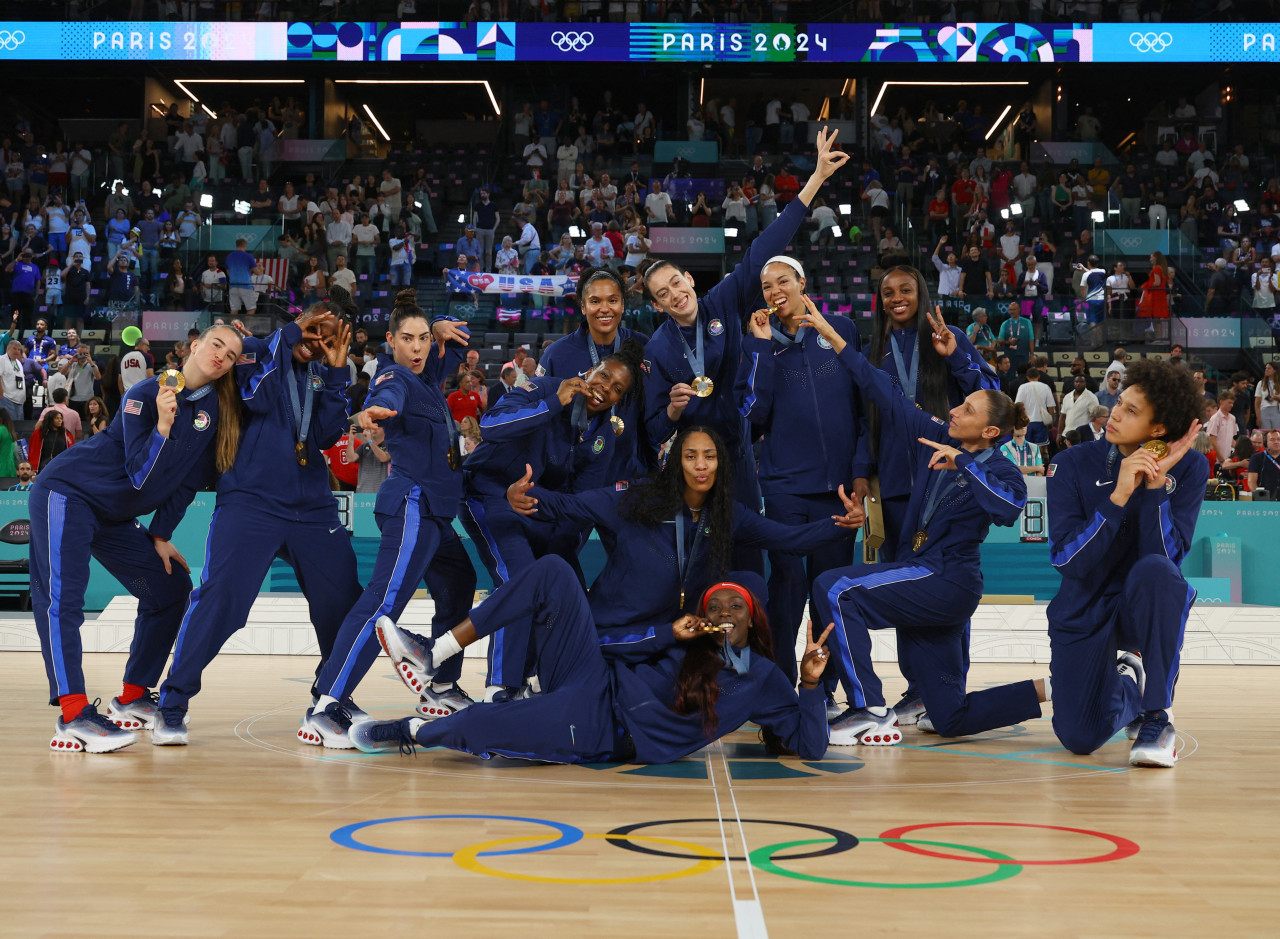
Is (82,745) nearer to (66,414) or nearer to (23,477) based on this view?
(23,477)

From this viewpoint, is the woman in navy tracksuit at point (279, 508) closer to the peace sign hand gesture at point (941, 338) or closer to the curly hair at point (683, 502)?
the curly hair at point (683, 502)

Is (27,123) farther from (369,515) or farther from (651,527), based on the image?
(651,527)

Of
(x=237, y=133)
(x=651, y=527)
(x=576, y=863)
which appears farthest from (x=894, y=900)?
(x=237, y=133)

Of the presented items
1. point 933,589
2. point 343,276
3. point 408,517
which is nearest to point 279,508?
point 408,517

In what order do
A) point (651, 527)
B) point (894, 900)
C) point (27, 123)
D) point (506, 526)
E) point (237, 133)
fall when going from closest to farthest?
1. point (894, 900)
2. point (651, 527)
3. point (506, 526)
4. point (237, 133)
5. point (27, 123)

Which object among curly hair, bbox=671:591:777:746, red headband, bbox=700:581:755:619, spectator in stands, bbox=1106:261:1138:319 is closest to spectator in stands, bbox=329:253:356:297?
spectator in stands, bbox=1106:261:1138:319

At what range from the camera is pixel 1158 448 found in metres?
4.91

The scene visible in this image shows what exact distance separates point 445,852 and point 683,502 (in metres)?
2.19

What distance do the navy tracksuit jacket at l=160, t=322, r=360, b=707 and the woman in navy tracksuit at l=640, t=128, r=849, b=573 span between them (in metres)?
1.47

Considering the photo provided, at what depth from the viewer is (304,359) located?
18.1 ft

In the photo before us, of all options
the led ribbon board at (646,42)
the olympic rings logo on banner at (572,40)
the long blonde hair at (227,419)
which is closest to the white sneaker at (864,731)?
the long blonde hair at (227,419)

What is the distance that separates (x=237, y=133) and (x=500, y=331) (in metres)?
13.0

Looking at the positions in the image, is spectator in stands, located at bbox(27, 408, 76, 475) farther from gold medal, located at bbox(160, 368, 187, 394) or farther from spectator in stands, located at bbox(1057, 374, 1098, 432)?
spectator in stands, located at bbox(1057, 374, 1098, 432)

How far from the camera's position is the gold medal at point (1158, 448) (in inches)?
193
